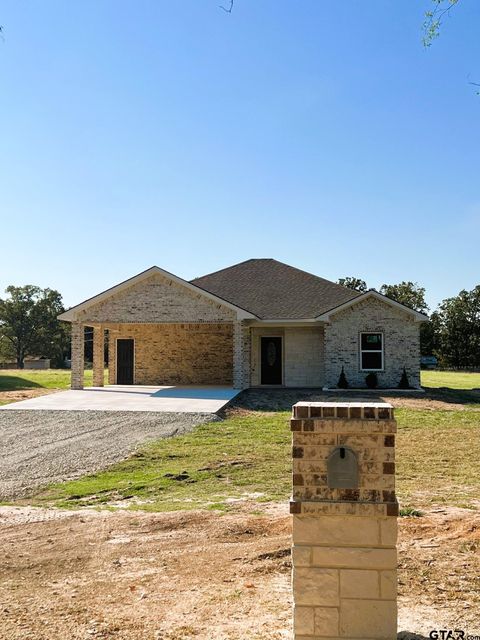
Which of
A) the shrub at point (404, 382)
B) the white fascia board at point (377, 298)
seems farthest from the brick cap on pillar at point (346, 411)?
the shrub at point (404, 382)

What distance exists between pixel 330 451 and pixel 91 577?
8.97 feet

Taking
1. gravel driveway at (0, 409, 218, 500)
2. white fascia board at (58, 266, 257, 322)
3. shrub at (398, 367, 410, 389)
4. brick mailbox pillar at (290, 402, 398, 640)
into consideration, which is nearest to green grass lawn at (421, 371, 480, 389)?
shrub at (398, 367, 410, 389)

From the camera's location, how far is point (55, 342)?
7131 centimetres

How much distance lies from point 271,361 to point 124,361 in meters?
7.25

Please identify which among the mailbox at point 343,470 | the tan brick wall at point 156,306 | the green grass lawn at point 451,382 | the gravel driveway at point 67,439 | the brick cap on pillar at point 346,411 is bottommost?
the gravel driveway at point 67,439

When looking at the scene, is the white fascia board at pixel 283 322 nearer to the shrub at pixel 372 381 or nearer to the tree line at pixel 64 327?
the shrub at pixel 372 381

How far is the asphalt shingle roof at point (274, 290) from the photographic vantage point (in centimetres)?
2525

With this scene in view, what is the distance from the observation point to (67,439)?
44.0 ft

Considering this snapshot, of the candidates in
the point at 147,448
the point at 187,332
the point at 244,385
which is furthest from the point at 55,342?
the point at 147,448

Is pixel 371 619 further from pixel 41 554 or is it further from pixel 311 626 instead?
pixel 41 554

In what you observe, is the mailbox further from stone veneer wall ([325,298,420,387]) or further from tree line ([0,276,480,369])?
tree line ([0,276,480,369])

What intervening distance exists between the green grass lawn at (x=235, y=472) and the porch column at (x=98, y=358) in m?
12.1

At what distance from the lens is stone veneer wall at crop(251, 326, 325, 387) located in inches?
985

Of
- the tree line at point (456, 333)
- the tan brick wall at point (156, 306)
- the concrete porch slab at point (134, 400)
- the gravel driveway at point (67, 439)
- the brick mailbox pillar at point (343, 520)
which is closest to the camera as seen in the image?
the brick mailbox pillar at point (343, 520)
